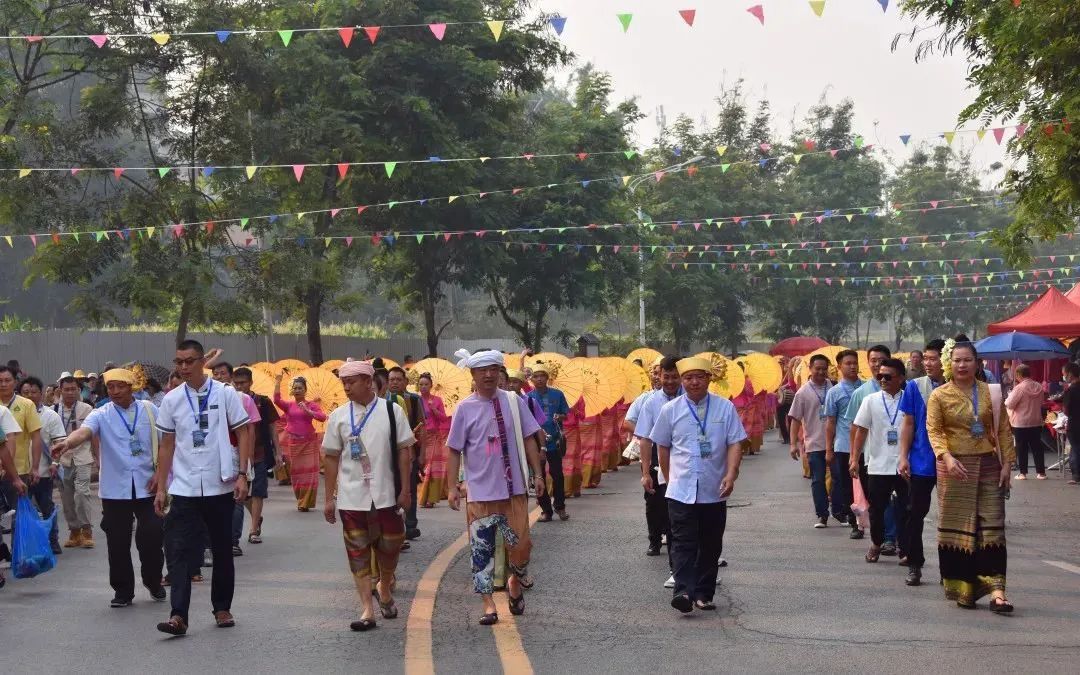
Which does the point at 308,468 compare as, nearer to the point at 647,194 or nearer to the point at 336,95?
the point at 336,95

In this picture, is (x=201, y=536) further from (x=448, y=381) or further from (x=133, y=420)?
(x=448, y=381)

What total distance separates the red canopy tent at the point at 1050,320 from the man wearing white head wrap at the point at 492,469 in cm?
2152

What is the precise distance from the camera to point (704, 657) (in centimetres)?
752

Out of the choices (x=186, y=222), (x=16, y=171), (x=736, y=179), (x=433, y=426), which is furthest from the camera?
(x=736, y=179)

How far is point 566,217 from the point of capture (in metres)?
38.2

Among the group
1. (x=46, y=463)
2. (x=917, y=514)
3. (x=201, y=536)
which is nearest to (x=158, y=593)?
(x=201, y=536)

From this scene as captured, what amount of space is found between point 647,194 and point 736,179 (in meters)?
5.84

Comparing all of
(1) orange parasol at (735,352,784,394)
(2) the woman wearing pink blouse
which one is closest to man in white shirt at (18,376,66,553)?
(2) the woman wearing pink blouse

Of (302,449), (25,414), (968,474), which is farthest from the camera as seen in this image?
(302,449)

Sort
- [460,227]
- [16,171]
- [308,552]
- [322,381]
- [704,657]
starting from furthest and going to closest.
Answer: [460,227] < [16,171] < [322,381] < [308,552] < [704,657]

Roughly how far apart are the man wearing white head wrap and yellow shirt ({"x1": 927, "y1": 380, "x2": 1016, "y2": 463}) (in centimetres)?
258

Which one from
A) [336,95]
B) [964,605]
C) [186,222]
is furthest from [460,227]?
[964,605]

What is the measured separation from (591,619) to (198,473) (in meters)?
2.52

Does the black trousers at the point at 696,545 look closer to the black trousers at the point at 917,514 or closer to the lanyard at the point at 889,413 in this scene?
the black trousers at the point at 917,514
